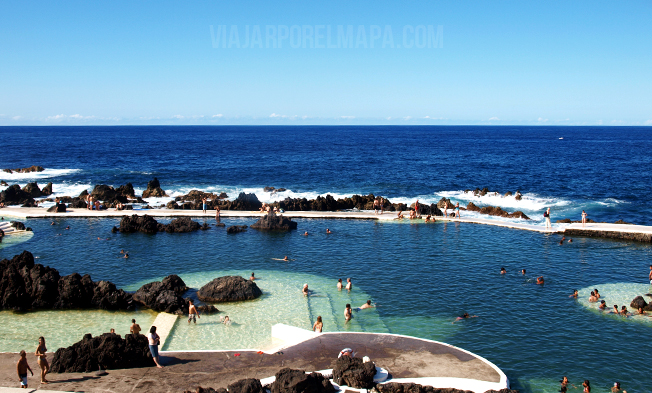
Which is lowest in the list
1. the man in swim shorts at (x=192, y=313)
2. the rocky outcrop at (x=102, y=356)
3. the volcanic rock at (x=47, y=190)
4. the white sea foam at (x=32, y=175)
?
the man in swim shorts at (x=192, y=313)

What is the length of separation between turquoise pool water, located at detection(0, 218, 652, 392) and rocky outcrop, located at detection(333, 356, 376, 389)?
6.14 m

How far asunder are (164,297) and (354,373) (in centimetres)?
1298

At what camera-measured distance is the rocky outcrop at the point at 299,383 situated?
14.9 m

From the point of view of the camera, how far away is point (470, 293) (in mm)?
26938

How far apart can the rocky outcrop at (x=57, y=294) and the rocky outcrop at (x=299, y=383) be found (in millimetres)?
13188

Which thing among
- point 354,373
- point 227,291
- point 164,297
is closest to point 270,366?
point 354,373

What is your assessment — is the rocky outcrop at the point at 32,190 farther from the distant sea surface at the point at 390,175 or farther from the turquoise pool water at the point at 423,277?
the turquoise pool water at the point at 423,277

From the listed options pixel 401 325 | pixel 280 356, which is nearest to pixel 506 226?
pixel 401 325

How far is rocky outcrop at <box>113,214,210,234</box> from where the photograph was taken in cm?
4112

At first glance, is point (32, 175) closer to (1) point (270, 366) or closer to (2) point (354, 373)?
(1) point (270, 366)

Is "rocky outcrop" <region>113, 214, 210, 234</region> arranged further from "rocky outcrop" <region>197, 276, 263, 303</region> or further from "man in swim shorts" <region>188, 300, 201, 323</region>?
"man in swim shorts" <region>188, 300, 201, 323</region>

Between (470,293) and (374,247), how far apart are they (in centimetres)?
1081

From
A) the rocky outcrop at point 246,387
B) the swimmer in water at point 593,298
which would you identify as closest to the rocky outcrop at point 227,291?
the rocky outcrop at point 246,387

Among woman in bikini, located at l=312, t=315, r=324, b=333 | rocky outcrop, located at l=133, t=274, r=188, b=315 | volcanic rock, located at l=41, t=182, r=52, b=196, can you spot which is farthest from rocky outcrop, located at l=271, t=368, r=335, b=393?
volcanic rock, located at l=41, t=182, r=52, b=196
